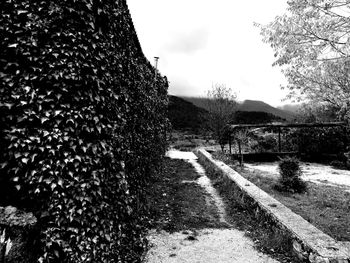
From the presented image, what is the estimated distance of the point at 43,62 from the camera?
2492mm

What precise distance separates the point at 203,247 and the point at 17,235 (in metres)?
2.27

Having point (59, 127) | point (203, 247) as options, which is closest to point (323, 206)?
point (203, 247)

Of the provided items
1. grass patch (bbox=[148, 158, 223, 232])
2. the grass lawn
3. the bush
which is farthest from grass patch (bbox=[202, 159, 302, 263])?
the bush

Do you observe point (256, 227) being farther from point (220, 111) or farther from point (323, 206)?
point (220, 111)

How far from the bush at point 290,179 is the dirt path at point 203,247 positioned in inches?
107

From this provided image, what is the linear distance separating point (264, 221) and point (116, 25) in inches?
145

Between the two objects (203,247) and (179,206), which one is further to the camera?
(179,206)

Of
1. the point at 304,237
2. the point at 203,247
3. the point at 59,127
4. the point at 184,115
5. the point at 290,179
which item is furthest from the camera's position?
the point at 184,115

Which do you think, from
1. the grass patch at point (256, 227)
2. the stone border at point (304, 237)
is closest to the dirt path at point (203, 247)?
the grass patch at point (256, 227)

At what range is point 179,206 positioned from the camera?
5.17 metres

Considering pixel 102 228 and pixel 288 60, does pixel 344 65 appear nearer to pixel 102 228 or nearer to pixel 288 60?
pixel 288 60

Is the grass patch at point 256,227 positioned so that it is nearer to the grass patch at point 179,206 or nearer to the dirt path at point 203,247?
the dirt path at point 203,247

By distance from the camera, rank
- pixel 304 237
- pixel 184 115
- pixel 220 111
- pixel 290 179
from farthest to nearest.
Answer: pixel 184 115 → pixel 220 111 → pixel 290 179 → pixel 304 237

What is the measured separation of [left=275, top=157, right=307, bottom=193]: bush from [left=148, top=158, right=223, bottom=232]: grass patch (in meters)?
1.96
